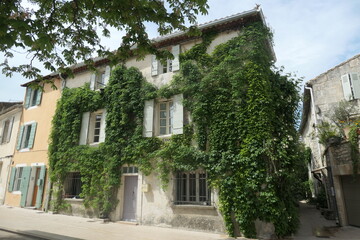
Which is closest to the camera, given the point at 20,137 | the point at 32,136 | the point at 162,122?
the point at 162,122

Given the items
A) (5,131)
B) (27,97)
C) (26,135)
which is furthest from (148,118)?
(5,131)

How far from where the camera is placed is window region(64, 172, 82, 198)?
39.4 ft

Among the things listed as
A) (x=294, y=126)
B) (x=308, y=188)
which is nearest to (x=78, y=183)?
(x=294, y=126)

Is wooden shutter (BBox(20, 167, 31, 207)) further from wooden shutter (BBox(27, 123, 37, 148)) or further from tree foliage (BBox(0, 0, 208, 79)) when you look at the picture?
tree foliage (BBox(0, 0, 208, 79))

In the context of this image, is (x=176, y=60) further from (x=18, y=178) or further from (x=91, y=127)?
(x=18, y=178)

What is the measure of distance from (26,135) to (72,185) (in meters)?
5.95

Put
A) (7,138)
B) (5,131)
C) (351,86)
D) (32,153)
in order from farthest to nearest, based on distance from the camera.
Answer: (5,131)
(7,138)
(32,153)
(351,86)

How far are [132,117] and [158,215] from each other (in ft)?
14.4

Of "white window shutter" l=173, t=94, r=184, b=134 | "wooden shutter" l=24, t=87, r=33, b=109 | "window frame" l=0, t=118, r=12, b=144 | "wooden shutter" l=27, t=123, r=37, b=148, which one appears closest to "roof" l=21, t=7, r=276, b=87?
"white window shutter" l=173, t=94, r=184, b=134

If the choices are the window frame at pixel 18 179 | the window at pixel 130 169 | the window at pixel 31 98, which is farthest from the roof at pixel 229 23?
the window frame at pixel 18 179

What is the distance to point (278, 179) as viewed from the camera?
7.72m

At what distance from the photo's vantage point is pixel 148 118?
34.0 ft

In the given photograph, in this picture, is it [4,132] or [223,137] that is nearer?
[223,137]

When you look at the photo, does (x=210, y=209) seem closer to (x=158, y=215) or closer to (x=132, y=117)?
(x=158, y=215)
